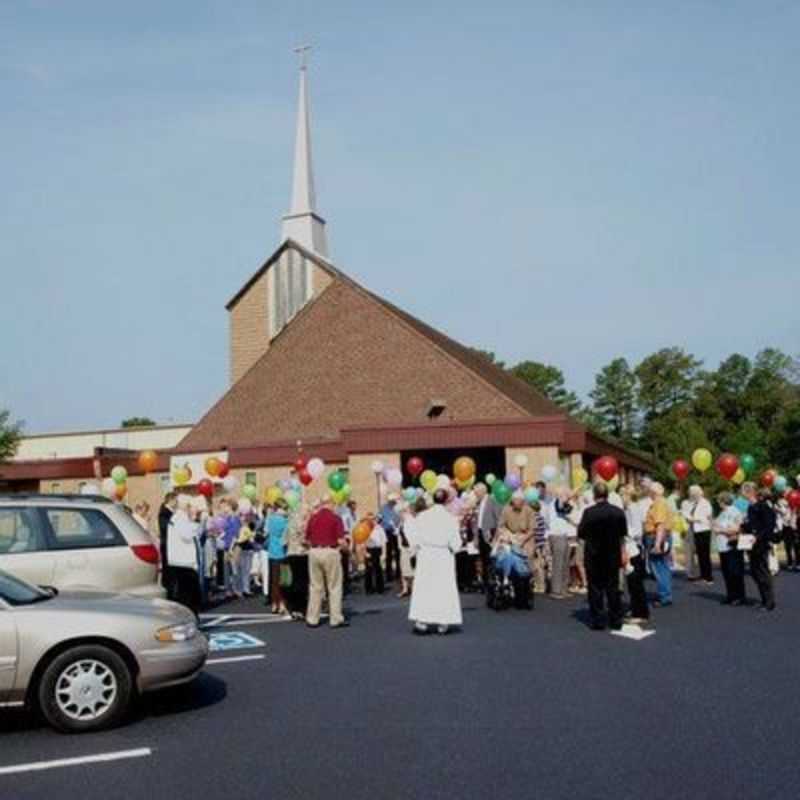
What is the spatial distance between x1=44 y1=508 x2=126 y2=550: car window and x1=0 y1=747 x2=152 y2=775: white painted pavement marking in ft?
10.7

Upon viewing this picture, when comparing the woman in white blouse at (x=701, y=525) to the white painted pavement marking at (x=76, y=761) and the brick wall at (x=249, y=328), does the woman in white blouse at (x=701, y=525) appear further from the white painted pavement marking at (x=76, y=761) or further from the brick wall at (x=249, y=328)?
the brick wall at (x=249, y=328)

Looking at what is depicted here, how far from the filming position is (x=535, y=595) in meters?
17.0

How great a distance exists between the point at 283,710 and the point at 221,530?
11.0 meters

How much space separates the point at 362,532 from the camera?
61.5ft

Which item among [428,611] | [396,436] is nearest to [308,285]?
[396,436]

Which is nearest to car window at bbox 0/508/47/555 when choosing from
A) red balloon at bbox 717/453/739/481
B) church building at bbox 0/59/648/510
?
red balloon at bbox 717/453/739/481

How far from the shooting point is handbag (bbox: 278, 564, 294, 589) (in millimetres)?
14640

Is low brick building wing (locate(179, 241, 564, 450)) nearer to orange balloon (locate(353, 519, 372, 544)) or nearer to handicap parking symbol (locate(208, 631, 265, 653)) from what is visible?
orange balloon (locate(353, 519, 372, 544))

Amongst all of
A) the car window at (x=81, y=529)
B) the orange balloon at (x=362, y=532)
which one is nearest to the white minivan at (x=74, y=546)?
the car window at (x=81, y=529)

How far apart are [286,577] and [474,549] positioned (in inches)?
165

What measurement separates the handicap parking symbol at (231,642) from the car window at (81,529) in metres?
2.25

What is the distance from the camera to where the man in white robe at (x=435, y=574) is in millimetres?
12484

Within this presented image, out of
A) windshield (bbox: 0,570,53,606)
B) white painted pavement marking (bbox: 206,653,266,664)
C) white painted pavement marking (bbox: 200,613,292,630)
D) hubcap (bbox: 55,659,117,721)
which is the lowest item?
white painted pavement marking (bbox: 206,653,266,664)

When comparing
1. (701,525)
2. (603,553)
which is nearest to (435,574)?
(603,553)
